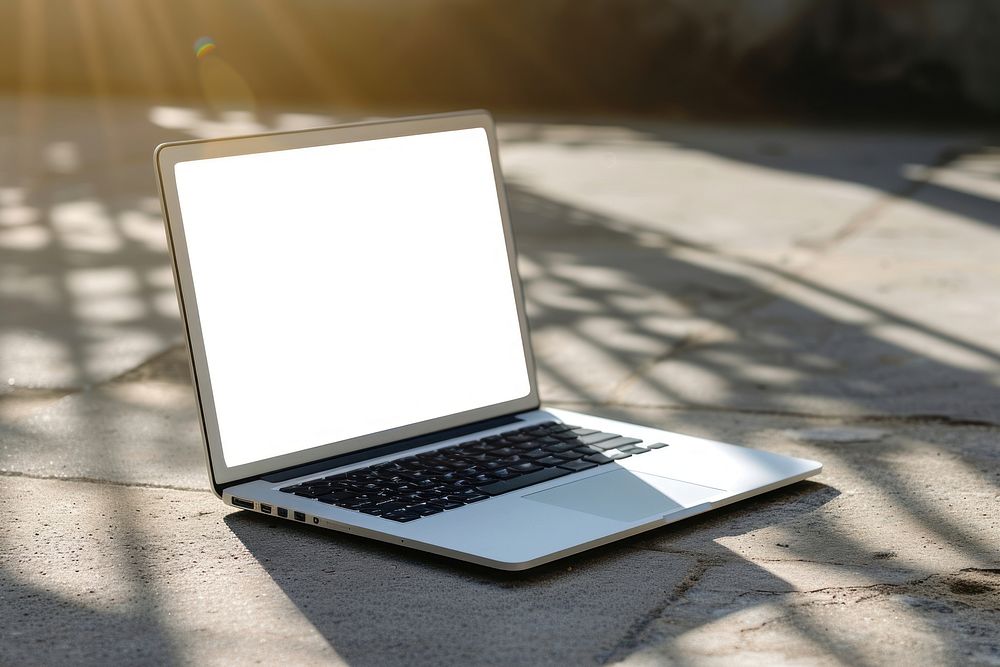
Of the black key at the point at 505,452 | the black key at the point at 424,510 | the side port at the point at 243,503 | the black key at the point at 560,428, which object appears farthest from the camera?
the black key at the point at 560,428

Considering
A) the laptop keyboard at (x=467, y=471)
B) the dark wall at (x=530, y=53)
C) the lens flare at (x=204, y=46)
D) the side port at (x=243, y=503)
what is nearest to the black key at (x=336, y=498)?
the laptop keyboard at (x=467, y=471)

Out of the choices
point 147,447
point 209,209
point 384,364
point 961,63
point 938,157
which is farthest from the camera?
point 961,63

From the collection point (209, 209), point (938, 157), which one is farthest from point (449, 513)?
point (938, 157)

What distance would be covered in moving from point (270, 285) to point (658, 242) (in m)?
2.79

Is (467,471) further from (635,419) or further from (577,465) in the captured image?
(635,419)

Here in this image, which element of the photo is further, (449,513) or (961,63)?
(961,63)

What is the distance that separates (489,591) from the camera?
1.57 metres

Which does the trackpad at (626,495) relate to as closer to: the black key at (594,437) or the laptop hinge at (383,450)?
the black key at (594,437)

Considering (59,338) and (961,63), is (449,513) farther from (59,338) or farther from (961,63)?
(961,63)

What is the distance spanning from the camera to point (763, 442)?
2.33 m

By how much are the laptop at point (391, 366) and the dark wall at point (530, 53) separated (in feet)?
22.9

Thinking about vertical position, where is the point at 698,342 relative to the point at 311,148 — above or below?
below

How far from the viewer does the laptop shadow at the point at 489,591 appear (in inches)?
56.1

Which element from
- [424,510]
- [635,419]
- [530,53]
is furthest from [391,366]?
[530,53]
